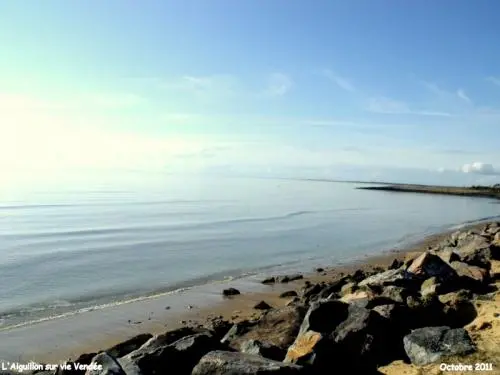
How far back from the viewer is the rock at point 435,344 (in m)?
7.10

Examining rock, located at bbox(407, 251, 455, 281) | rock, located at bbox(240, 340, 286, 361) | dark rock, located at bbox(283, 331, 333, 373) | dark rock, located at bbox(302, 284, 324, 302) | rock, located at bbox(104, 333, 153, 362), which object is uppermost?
rock, located at bbox(407, 251, 455, 281)

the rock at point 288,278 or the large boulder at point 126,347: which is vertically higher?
the large boulder at point 126,347

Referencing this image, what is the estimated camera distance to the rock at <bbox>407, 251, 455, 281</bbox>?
12367 millimetres

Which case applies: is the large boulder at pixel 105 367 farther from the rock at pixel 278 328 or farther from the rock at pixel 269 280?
the rock at pixel 269 280

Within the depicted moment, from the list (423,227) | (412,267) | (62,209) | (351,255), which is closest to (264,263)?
(351,255)

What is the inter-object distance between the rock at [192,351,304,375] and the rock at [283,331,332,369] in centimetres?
44

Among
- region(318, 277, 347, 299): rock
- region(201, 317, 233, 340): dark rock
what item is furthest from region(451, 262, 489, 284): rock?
region(201, 317, 233, 340): dark rock

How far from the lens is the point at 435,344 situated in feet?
24.1

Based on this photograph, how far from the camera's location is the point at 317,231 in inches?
1358

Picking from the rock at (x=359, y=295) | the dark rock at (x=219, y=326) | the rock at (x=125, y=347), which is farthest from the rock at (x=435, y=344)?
the rock at (x=125, y=347)

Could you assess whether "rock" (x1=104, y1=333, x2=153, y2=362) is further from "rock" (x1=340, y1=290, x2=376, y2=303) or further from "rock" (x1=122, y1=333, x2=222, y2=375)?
"rock" (x1=340, y1=290, x2=376, y2=303)

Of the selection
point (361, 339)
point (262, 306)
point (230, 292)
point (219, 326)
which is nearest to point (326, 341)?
point (361, 339)

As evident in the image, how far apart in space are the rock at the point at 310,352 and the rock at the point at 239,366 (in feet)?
1.45

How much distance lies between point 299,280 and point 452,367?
38.3 feet
